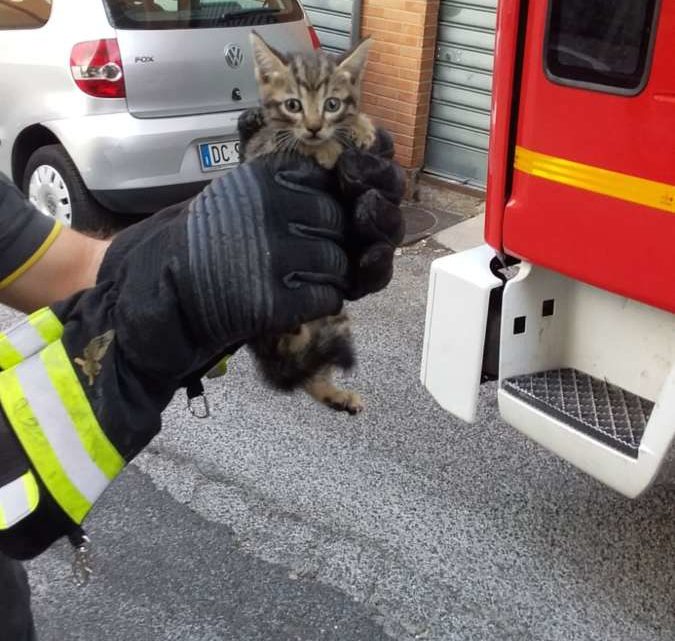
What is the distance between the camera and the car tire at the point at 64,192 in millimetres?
5453

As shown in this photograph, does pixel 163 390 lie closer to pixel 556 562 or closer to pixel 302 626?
pixel 302 626

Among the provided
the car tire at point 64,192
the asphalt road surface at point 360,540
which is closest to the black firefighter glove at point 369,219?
A: the asphalt road surface at point 360,540

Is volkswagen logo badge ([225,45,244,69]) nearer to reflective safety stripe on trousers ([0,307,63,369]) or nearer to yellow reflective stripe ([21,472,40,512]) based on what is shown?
reflective safety stripe on trousers ([0,307,63,369])

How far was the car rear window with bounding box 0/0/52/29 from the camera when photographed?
5.31 meters

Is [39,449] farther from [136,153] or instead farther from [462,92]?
[462,92]

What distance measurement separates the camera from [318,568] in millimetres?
3008

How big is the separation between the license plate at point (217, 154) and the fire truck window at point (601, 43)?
3265 millimetres

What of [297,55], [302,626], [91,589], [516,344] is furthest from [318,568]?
[297,55]

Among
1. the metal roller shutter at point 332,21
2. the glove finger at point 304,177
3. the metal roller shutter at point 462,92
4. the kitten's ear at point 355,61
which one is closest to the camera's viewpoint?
the glove finger at point 304,177

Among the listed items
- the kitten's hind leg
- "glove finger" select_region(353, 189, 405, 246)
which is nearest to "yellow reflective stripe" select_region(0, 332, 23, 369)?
"glove finger" select_region(353, 189, 405, 246)

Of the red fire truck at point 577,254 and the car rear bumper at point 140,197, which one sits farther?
the car rear bumper at point 140,197

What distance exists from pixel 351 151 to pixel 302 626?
173 cm

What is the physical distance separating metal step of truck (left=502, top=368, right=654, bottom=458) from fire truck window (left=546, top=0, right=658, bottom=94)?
0.95m

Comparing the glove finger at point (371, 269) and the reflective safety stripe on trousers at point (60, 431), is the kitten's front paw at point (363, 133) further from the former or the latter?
the reflective safety stripe on trousers at point (60, 431)
